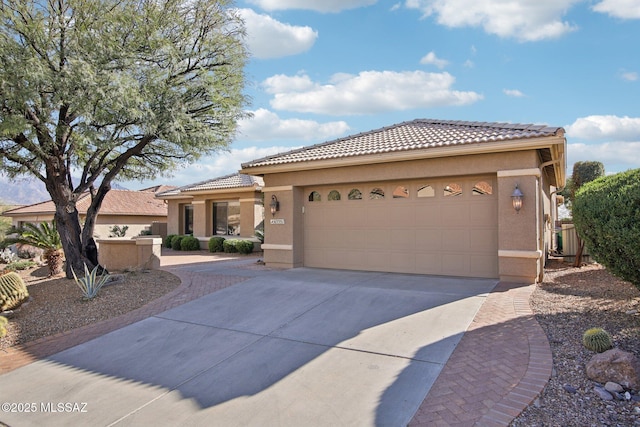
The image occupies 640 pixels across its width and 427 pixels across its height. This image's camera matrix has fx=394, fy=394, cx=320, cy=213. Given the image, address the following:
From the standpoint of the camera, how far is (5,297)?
8.61m

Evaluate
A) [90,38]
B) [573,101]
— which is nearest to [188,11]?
[90,38]

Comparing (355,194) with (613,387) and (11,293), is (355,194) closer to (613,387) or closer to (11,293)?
(613,387)

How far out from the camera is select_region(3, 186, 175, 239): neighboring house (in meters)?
27.8

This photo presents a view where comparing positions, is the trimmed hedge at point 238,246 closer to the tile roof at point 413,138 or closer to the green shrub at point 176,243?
the green shrub at point 176,243

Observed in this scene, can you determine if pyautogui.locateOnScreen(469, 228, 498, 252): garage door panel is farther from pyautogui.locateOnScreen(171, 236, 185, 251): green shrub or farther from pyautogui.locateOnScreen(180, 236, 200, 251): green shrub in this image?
pyautogui.locateOnScreen(171, 236, 185, 251): green shrub

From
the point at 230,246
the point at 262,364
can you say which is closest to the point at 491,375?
the point at 262,364

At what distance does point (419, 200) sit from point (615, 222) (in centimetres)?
530

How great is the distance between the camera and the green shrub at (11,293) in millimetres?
8586

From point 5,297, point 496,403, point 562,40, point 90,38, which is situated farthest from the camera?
point 562,40

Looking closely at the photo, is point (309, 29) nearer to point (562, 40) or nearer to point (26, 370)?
point (562, 40)

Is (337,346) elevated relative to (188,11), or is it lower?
lower

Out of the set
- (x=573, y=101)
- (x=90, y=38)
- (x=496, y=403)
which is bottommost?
(x=496, y=403)

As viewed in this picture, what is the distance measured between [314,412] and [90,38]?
1008cm

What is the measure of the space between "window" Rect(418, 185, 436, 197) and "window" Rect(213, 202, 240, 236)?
42.6ft
